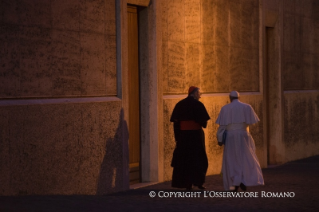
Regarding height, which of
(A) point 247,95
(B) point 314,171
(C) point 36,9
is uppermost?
(C) point 36,9

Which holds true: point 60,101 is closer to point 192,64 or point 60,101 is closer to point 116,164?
point 116,164

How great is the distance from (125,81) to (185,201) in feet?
10.6

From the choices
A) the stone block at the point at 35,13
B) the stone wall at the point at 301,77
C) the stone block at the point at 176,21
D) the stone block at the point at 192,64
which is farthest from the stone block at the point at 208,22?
the stone block at the point at 35,13

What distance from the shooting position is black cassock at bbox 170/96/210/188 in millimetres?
13656

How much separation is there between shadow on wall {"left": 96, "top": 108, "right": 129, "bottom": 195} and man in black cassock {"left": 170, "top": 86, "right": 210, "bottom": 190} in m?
0.87

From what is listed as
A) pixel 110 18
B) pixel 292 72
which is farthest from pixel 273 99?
pixel 110 18

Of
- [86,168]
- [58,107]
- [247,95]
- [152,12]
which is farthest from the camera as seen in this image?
[247,95]

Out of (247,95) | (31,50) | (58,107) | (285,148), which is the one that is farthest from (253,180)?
(285,148)

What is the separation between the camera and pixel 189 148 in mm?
13812

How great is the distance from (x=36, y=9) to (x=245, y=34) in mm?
8956

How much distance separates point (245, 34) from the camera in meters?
19.4

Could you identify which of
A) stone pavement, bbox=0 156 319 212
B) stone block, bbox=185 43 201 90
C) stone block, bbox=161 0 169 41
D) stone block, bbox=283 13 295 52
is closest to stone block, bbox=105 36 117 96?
stone pavement, bbox=0 156 319 212

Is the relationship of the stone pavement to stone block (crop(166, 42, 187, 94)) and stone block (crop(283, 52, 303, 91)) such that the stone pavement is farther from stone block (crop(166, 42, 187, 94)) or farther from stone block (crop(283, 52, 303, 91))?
stone block (crop(283, 52, 303, 91))

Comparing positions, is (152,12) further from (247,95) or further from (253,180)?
(247,95)
